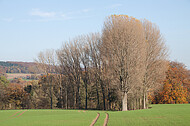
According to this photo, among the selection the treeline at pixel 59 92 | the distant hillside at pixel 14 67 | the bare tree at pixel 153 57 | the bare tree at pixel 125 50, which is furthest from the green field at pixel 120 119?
the distant hillside at pixel 14 67

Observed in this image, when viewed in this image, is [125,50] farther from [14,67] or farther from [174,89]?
[14,67]

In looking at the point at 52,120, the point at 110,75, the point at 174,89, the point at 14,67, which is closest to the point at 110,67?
the point at 110,75

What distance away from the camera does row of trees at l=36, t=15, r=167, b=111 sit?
39656 millimetres

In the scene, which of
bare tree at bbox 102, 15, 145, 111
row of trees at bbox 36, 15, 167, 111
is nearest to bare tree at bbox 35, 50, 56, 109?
row of trees at bbox 36, 15, 167, 111

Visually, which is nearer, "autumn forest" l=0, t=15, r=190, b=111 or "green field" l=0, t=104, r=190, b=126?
"green field" l=0, t=104, r=190, b=126

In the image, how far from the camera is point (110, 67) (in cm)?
4053

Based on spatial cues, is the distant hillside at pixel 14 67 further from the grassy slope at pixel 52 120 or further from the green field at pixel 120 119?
the green field at pixel 120 119

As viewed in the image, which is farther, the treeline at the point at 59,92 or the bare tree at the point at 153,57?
the treeline at the point at 59,92

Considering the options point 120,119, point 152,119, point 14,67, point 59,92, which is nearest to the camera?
point 152,119

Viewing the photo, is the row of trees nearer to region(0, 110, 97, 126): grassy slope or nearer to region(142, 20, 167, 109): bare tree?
region(142, 20, 167, 109): bare tree

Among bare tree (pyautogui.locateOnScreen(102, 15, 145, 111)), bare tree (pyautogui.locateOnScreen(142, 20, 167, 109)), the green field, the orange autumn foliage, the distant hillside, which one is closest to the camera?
the green field

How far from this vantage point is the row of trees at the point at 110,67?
39.7m

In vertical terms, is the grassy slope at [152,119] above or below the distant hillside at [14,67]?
below

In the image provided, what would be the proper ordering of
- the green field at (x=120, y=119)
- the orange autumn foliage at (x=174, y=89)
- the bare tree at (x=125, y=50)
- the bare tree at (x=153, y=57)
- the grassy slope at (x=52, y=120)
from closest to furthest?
the green field at (x=120, y=119), the grassy slope at (x=52, y=120), the bare tree at (x=125, y=50), the bare tree at (x=153, y=57), the orange autumn foliage at (x=174, y=89)
